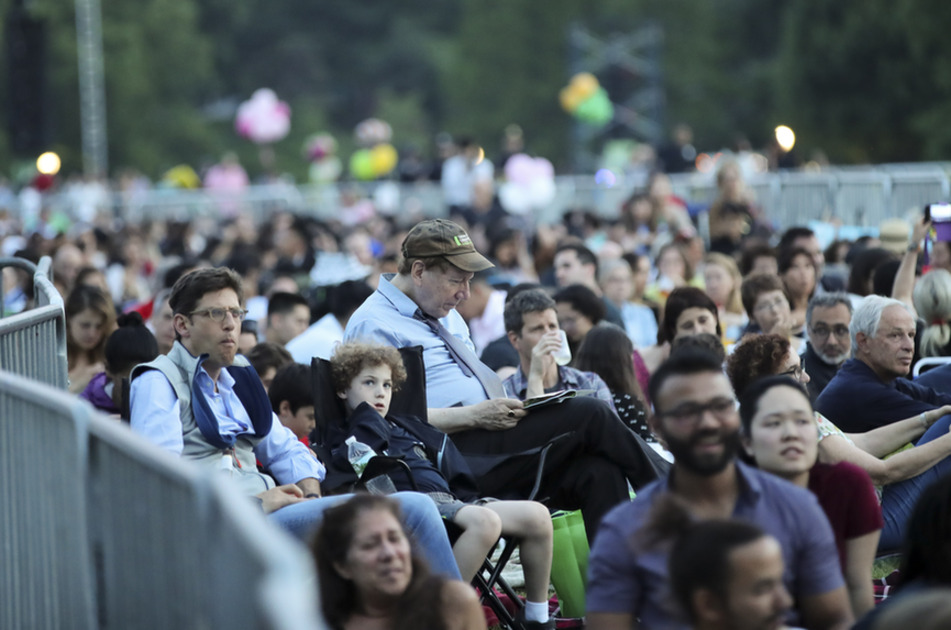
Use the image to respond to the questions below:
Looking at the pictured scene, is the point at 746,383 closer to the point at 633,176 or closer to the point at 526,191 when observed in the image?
the point at 526,191

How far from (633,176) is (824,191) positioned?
28.9 feet

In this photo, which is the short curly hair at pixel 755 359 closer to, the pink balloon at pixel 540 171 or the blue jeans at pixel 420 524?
the blue jeans at pixel 420 524

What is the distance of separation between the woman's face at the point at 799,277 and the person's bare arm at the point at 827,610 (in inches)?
245

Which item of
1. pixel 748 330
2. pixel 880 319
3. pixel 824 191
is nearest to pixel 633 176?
pixel 824 191

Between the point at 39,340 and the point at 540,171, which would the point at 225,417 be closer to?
the point at 39,340

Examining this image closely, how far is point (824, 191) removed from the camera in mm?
17953

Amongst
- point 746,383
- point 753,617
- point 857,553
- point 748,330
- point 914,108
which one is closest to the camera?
point 753,617

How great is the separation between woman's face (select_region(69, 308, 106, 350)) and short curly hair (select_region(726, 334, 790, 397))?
4262 millimetres

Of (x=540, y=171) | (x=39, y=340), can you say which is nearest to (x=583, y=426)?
(x=39, y=340)

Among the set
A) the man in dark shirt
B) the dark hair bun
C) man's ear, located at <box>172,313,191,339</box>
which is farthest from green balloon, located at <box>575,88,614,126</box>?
man's ear, located at <box>172,313,191,339</box>

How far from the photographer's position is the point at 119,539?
12.7 ft

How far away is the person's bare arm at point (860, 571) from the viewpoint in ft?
15.7

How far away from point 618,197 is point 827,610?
2055cm

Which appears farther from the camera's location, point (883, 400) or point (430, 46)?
point (430, 46)
